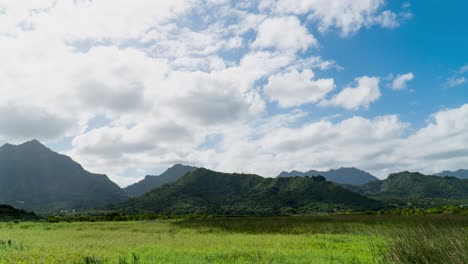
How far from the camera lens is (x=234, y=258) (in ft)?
54.5

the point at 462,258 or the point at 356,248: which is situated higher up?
the point at 462,258

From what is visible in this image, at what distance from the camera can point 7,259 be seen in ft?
50.4

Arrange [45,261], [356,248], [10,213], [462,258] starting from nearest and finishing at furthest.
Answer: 1. [462,258]
2. [45,261]
3. [356,248]
4. [10,213]

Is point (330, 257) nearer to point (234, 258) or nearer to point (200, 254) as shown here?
point (234, 258)

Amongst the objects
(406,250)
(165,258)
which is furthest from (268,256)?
(406,250)

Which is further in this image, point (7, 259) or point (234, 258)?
point (234, 258)

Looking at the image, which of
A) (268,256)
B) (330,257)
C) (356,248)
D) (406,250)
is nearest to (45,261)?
(268,256)

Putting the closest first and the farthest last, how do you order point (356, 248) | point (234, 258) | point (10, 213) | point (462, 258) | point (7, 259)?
point (462, 258)
point (7, 259)
point (234, 258)
point (356, 248)
point (10, 213)

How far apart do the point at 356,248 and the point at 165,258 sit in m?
11.8

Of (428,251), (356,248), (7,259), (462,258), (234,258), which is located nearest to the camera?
(462,258)

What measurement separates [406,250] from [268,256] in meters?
6.44

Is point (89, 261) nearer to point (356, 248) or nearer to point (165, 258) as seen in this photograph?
point (165, 258)

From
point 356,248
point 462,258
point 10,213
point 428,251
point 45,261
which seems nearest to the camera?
point 462,258

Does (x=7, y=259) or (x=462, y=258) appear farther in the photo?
(x=7, y=259)
